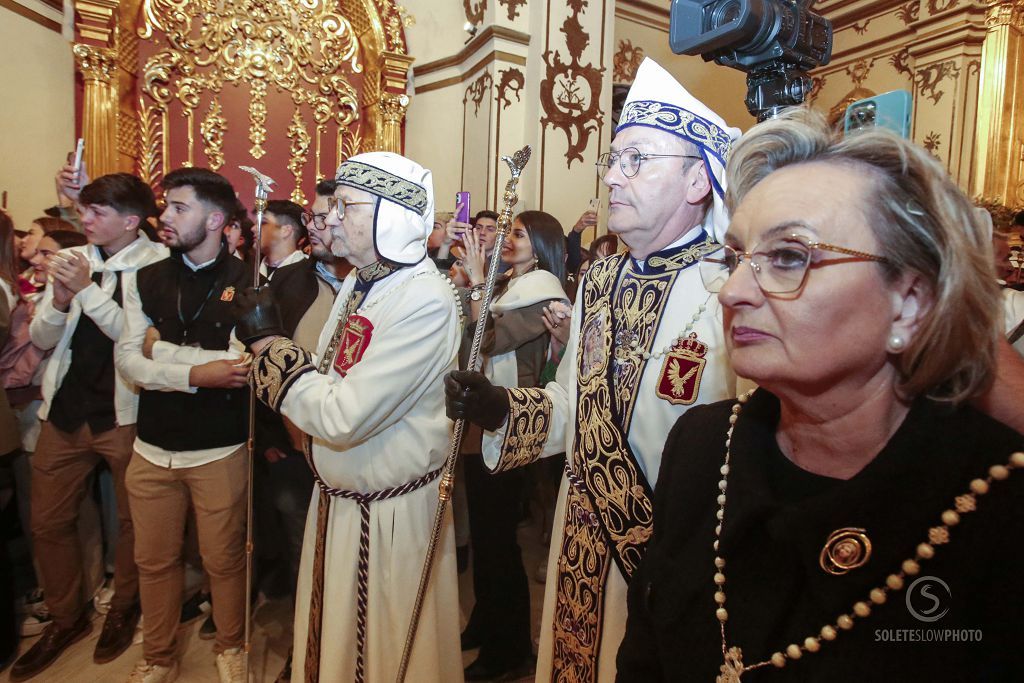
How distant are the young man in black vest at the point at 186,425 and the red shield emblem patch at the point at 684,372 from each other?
1.71 metres

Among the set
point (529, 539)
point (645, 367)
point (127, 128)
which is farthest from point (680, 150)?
point (127, 128)

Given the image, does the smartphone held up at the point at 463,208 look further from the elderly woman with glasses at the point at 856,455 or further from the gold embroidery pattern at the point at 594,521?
the elderly woman with glasses at the point at 856,455

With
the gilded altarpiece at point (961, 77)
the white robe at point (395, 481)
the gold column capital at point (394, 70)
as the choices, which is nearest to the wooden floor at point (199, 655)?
the white robe at point (395, 481)

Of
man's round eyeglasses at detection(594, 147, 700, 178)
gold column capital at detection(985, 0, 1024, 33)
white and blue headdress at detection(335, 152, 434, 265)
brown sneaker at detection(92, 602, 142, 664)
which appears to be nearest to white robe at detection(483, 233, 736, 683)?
man's round eyeglasses at detection(594, 147, 700, 178)

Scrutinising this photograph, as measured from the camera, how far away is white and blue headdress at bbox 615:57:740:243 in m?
1.70

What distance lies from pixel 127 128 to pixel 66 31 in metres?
0.88

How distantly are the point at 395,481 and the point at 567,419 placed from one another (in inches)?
23.2

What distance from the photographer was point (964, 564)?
0.82m

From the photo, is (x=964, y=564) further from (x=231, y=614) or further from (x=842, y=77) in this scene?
(x=842, y=77)

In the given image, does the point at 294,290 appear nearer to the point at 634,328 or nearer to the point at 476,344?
the point at 476,344

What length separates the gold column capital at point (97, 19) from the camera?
5543 millimetres

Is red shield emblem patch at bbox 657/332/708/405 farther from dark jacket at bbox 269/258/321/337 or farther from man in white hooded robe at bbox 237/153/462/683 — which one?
dark jacket at bbox 269/258/321/337

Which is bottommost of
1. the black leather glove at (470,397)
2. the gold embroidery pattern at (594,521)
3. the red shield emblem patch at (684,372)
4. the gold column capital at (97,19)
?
the gold embroidery pattern at (594,521)

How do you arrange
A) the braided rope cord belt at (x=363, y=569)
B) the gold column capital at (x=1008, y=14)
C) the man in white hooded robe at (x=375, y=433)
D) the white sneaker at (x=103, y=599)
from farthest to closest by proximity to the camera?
1. the gold column capital at (x=1008, y=14)
2. the white sneaker at (x=103, y=599)
3. the braided rope cord belt at (x=363, y=569)
4. the man in white hooded robe at (x=375, y=433)
